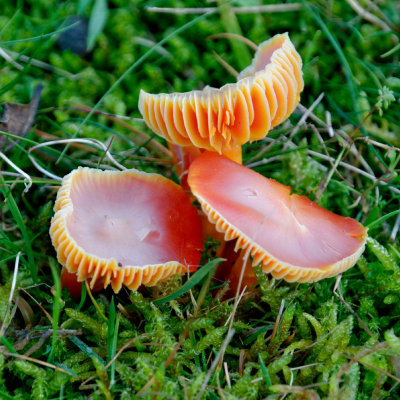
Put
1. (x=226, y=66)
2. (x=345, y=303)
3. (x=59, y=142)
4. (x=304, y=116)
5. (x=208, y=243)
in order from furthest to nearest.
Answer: (x=226, y=66) → (x=304, y=116) → (x=59, y=142) → (x=208, y=243) → (x=345, y=303)

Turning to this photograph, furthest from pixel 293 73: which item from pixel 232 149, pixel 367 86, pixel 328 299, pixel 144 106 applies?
pixel 367 86

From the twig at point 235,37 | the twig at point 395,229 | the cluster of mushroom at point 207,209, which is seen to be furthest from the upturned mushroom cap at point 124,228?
the twig at point 235,37

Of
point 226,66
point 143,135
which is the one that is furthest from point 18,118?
point 226,66

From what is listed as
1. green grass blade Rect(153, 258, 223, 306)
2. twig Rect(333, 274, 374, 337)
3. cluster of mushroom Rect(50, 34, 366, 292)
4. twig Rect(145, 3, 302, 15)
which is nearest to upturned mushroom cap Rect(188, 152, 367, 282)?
cluster of mushroom Rect(50, 34, 366, 292)

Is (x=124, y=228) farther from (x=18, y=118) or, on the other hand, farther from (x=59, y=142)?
(x=18, y=118)

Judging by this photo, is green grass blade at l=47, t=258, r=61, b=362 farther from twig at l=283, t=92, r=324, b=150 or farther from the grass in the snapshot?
twig at l=283, t=92, r=324, b=150

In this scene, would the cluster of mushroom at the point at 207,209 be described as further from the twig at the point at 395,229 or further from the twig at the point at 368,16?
the twig at the point at 368,16
